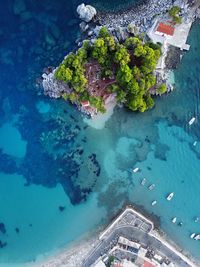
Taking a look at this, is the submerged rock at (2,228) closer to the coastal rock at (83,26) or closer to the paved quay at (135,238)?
the paved quay at (135,238)

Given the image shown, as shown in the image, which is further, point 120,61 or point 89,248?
point 89,248

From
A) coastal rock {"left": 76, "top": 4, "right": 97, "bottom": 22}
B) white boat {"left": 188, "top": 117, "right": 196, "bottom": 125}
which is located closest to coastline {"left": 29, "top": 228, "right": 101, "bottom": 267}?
white boat {"left": 188, "top": 117, "right": 196, "bottom": 125}

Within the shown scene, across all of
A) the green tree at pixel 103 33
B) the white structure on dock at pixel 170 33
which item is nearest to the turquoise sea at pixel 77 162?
the white structure on dock at pixel 170 33

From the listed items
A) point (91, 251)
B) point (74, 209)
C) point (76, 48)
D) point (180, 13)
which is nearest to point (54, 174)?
point (74, 209)

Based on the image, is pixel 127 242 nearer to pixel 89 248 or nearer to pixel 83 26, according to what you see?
pixel 89 248

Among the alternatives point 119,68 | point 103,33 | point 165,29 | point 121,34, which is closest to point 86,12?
point 103,33

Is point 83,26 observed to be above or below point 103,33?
above
